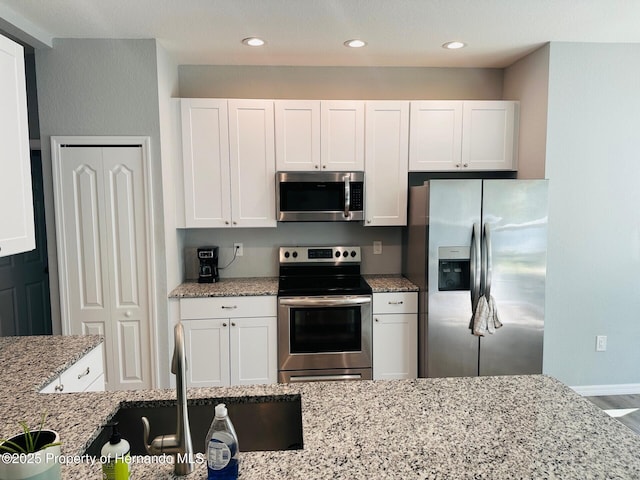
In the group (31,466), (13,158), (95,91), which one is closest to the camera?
(31,466)

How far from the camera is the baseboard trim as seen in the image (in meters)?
3.22

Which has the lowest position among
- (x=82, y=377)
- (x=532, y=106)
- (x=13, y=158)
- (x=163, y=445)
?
(x=82, y=377)

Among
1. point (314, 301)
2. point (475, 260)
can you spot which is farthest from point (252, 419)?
point (475, 260)

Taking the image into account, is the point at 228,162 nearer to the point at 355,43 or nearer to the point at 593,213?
the point at 355,43

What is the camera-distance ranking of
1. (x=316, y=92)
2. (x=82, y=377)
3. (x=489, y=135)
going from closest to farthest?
(x=82, y=377) → (x=489, y=135) → (x=316, y=92)

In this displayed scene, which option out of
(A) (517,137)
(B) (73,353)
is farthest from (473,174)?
(B) (73,353)

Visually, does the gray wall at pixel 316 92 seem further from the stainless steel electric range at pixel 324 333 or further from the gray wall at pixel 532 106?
the stainless steel electric range at pixel 324 333

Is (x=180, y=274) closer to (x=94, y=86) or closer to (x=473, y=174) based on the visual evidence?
(x=94, y=86)

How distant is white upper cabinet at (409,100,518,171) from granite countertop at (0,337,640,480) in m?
2.13

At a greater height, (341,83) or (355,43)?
(355,43)

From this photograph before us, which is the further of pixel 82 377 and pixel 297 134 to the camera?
pixel 297 134

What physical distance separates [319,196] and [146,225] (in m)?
1.29

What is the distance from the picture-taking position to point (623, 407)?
3.03 metres

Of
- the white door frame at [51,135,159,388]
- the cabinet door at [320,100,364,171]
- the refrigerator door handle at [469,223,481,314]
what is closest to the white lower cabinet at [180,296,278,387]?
the white door frame at [51,135,159,388]
